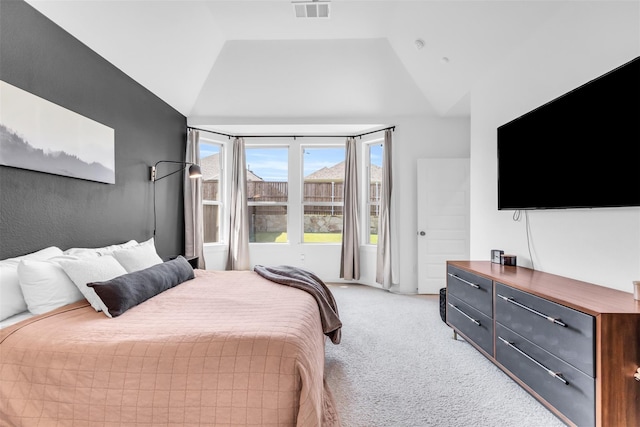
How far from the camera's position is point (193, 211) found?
4.39 metres

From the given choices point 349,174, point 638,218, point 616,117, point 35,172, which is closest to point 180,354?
point 35,172

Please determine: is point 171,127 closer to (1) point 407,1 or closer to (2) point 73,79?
(2) point 73,79

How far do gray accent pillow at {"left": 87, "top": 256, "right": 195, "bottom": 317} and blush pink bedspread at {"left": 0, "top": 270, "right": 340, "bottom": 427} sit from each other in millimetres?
215

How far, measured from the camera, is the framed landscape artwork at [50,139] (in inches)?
74.6

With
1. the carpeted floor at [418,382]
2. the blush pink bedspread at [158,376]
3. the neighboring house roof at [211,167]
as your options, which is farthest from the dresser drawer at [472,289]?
the neighboring house roof at [211,167]

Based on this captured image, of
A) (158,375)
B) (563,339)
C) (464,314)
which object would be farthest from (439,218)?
(158,375)

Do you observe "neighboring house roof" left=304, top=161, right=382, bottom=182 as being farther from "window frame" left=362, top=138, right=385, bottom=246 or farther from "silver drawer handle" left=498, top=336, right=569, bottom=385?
"silver drawer handle" left=498, top=336, right=569, bottom=385

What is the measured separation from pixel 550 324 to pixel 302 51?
12.0 feet

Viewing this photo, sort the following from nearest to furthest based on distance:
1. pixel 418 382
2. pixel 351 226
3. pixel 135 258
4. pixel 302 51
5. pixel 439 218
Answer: pixel 418 382 < pixel 135 258 < pixel 302 51 < pixel 439 218 < pixel 351 226

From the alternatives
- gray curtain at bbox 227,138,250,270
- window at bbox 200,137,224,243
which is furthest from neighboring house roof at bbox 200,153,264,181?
gray curtain at bbox 227,138,250,270

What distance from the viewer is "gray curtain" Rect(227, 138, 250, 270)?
4.82 m

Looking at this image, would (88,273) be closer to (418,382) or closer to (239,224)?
(418,382)

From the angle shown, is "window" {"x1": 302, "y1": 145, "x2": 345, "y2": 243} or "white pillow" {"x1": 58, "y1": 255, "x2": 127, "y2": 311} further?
"window" {"x1": 302, "y1": 145, "x2": 345, "y2": 243}

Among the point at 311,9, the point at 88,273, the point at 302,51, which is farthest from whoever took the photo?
the point at 302,51
